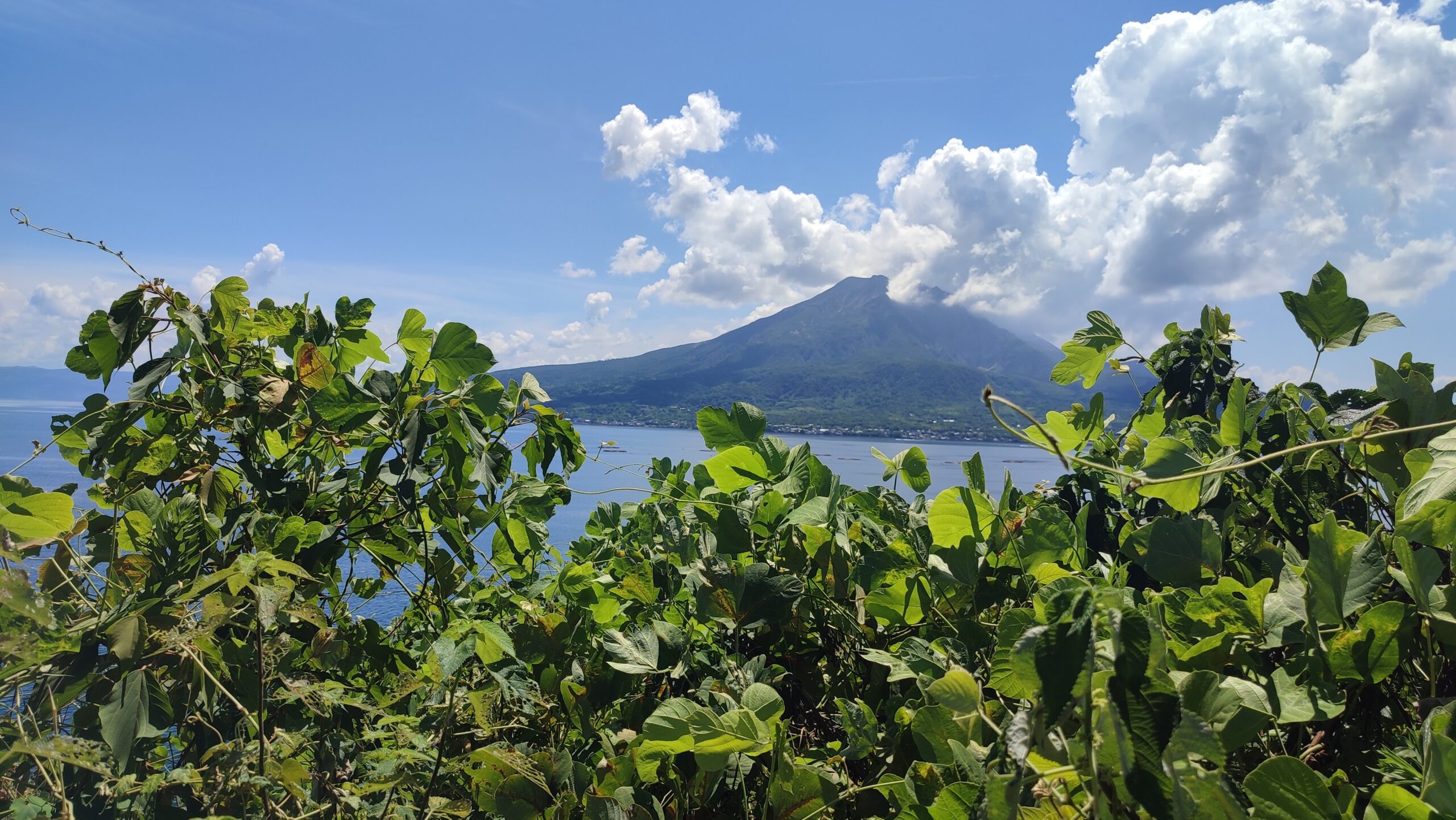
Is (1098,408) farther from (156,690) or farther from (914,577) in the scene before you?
(156,690)

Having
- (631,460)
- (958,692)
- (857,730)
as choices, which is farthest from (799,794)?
(631,460)

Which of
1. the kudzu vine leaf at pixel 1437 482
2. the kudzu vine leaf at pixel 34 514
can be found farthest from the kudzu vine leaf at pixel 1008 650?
the kudzu vine leaf at pixel 34 514

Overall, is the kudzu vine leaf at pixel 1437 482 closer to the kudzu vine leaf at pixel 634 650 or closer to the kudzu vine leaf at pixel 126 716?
the kudzu vine leaf at pixel 634 650

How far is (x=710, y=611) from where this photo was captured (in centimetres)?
99

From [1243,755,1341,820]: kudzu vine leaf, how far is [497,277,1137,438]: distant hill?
198 ft

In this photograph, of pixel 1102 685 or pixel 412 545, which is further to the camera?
pixel 412 545

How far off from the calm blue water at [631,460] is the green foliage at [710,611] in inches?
5.2

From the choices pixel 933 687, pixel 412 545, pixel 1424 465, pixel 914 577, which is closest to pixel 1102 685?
pixel 933 687

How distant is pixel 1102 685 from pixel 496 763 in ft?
2.36

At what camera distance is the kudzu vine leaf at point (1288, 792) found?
1.68 feet

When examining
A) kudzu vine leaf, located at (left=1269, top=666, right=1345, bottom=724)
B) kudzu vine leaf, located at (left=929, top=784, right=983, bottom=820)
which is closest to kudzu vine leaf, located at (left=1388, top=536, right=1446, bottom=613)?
kudzu vine leaf, located at (left=1269, top=666, right=1345, bottom=724)

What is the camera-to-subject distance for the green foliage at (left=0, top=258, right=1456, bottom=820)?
61 cm

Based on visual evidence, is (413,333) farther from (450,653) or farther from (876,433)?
(876,433)

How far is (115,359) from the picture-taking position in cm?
134
